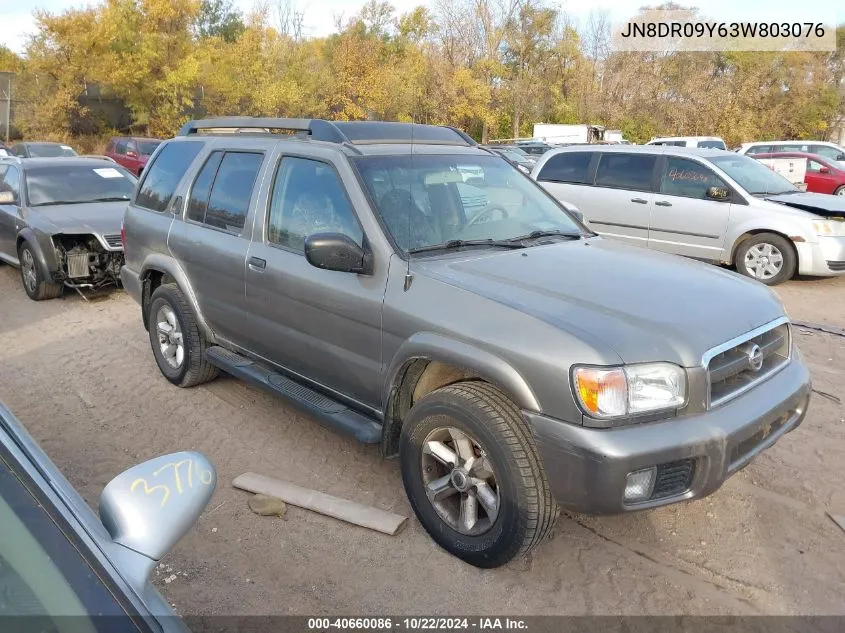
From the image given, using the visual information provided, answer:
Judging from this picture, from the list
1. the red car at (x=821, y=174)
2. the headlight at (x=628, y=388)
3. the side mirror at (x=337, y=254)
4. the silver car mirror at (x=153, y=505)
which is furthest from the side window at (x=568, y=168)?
the red car at (x=821, y=174)

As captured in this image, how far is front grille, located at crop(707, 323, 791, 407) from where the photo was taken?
2.92 meters

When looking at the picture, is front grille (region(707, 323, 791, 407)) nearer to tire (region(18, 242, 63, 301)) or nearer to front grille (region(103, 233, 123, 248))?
front grille (region(103, 233, 123, 248))

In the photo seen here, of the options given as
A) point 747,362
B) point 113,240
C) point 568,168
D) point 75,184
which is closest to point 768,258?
point 568,168

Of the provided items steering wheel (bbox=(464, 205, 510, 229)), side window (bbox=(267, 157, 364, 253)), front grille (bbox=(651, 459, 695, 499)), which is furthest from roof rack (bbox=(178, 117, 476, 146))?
front grille (bbox=(651, 459, 695, 499))

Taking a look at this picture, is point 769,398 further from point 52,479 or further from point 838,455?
point 52,479

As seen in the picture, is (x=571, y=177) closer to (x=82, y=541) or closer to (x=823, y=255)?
(x=823, y=255)

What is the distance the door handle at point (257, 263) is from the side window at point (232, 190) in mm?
288

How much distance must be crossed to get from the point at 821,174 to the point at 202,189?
17.6m

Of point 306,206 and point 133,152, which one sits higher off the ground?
point 306,206

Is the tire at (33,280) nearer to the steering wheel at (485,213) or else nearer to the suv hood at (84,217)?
the suv hood at (84,217)

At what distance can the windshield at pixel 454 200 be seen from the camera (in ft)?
12.1

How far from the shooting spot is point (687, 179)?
370 inches

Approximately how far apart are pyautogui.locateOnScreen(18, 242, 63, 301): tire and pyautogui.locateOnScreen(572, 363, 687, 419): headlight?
7202mm

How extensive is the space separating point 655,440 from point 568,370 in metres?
0.42
